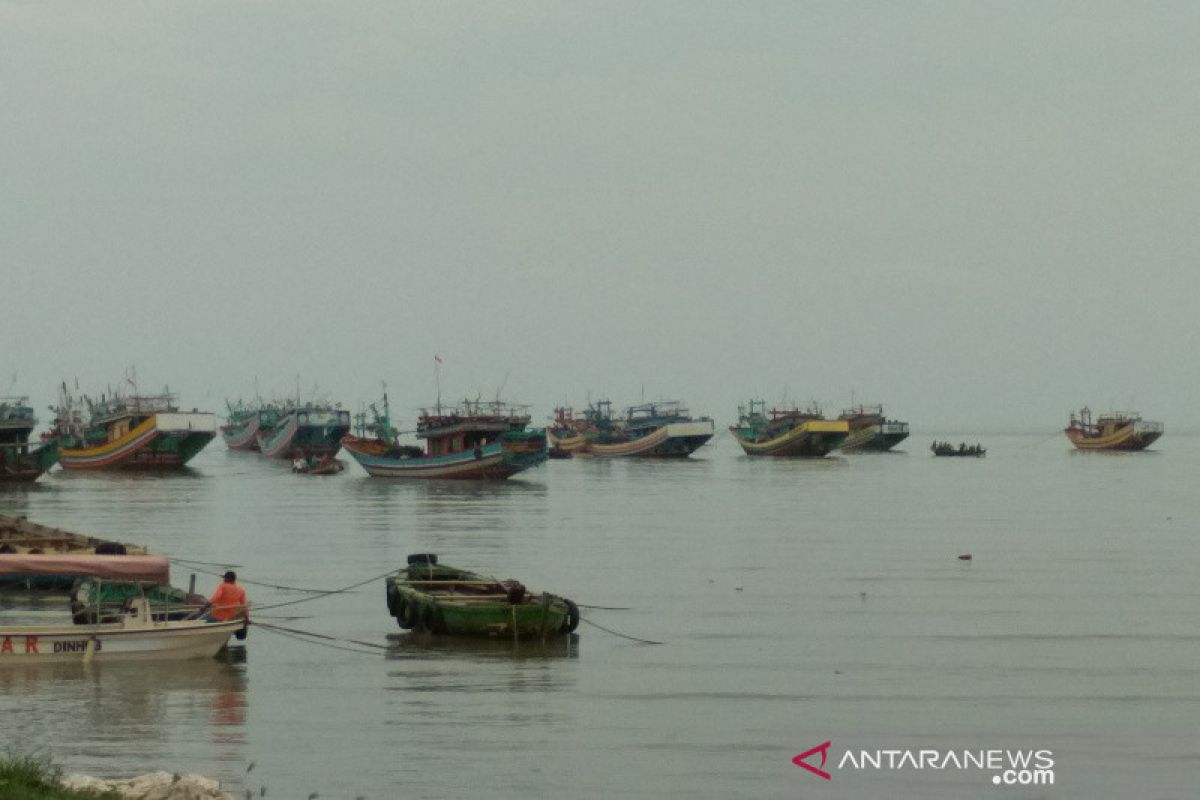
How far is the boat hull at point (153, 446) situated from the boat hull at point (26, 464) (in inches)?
665

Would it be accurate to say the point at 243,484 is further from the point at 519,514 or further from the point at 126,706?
the point at 126,706

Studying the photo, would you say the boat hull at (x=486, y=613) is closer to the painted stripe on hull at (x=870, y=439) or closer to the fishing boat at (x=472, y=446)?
the fishing boat at (x=472, y=446)

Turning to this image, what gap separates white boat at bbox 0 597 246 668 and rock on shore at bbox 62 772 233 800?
9996mm

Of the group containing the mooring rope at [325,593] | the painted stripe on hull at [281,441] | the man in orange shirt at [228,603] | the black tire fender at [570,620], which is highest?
the painted stripe on hull at [281,441]

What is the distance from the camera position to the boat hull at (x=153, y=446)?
114m

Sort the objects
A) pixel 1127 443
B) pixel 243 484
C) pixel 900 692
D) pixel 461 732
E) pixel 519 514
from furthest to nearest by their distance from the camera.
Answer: pixel 1127 443
pixel 243 484
pixel 519 514
pixel 900 692
pixel 461 732

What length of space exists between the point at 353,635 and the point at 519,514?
40411 millimetres

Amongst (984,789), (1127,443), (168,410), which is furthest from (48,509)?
(1127,443)

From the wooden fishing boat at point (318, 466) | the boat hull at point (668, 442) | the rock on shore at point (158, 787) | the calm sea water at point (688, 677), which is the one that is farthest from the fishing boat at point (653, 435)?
the rock on shore at point (158, 787)

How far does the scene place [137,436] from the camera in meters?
114

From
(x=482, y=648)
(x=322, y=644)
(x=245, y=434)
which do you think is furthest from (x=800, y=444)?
(x=482, y=648)

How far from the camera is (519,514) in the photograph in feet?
233

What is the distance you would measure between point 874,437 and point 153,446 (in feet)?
311

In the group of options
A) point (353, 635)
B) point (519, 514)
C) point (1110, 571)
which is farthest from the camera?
point (519, 514)
